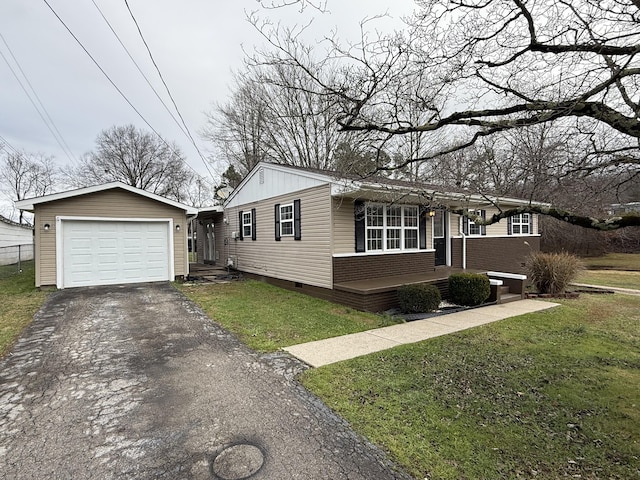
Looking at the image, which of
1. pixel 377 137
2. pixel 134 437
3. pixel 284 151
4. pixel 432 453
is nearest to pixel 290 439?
pixel 432 453

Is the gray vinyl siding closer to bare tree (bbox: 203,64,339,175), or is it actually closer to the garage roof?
the garage roof

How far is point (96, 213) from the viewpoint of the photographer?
10664 mm

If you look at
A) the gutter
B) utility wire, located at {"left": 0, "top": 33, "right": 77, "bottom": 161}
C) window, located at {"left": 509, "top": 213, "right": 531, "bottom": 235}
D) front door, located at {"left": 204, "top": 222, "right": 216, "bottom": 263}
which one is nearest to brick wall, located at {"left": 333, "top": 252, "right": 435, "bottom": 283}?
the gutter

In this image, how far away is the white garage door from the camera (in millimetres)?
10406

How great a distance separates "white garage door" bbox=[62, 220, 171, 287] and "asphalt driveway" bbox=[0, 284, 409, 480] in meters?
5.42

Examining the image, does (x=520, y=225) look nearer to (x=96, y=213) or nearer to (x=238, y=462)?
(x=238, y=462)

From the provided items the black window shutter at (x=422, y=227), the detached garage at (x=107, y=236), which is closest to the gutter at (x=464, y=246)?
the black window shutter at (x=422, y=227)

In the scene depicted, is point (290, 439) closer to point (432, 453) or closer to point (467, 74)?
point (432, 453)

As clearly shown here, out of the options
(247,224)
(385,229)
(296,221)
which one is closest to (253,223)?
(247,224)

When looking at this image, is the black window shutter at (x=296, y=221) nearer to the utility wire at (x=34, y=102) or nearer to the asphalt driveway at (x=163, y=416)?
the asphalt driveway at (x=163, y=416)

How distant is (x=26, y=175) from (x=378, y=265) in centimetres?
3442

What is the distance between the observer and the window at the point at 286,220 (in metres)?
10.4

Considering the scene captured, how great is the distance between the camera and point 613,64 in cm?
313

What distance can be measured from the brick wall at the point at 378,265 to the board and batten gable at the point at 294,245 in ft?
1.01
